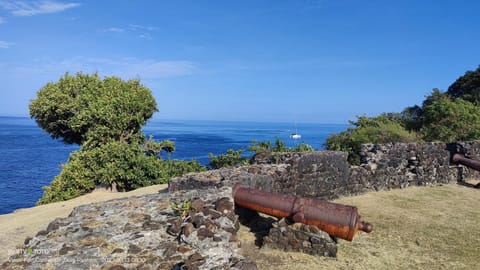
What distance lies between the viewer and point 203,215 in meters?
4.97

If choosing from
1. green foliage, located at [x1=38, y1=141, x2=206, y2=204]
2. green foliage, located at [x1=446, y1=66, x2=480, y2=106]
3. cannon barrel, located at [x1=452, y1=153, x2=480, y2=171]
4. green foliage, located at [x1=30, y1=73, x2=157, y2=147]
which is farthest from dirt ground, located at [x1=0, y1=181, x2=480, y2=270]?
green foliage, located at [x1=446, y1=66, x2=480, y2=106]

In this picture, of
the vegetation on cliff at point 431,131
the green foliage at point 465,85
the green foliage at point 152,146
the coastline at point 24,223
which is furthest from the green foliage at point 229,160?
the green foliage at point 465,85

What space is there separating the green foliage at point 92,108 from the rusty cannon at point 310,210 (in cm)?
1278

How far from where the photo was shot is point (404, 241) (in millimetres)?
6539

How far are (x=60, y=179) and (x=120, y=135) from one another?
3.66m

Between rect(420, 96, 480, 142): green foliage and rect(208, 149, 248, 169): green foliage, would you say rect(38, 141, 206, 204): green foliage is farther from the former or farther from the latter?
rect(420, 96, 480, 142): green foliage

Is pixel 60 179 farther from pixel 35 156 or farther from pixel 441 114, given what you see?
pixel 35 156

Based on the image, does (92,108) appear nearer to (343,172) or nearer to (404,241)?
(343,172)

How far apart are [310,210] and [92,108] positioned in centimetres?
1393

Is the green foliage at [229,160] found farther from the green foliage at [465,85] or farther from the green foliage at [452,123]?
the green foliage at [465,85]

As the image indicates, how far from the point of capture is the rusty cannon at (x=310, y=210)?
17.7ft

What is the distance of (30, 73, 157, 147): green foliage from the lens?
55.7 feet

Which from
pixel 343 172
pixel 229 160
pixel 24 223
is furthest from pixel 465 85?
pixel 24 223

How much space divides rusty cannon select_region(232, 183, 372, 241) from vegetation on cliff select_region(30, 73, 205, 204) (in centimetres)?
1093
